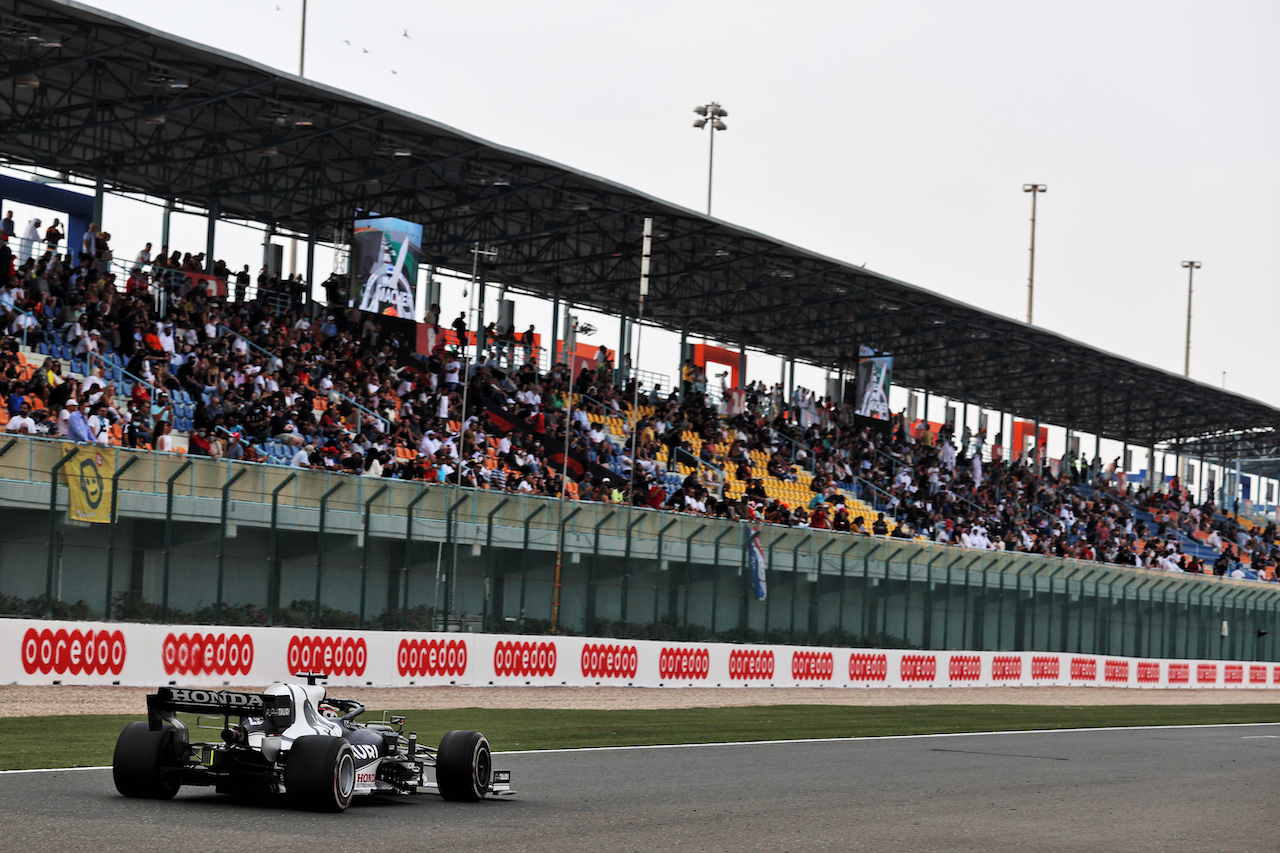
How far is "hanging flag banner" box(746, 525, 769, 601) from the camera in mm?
33750

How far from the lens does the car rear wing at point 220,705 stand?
417 inches

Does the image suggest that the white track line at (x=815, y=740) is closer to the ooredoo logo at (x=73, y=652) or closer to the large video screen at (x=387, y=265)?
the ooredoo logo at (x=73, y=652)

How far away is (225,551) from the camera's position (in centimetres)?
2364

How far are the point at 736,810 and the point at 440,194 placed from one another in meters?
29.7

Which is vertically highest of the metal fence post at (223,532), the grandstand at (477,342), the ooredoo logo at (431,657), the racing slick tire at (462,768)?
the grandstand at (477,342)

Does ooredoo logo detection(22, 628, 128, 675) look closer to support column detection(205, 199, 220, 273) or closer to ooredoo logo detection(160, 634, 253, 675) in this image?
ooredoo logo detection(160, 634, 253, 675)

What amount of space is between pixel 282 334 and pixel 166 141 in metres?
5.87

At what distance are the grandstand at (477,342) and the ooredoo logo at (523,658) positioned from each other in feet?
10.6

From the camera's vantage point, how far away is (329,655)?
80.1 ft

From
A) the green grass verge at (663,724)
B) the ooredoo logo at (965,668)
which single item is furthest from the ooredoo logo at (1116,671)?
the green grass verge at (663,724)

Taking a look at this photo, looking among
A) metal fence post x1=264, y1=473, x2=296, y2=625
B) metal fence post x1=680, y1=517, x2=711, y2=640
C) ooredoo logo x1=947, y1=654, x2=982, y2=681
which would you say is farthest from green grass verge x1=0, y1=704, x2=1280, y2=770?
ooredoo logo x1=947, y1=654, x2=982, y2=681

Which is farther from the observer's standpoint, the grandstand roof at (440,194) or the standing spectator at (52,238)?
the grandstand roof at (440,194)

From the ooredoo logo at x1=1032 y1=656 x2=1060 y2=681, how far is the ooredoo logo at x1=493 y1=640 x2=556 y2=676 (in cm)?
1927

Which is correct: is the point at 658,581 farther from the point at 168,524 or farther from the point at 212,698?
the point at 212,698
